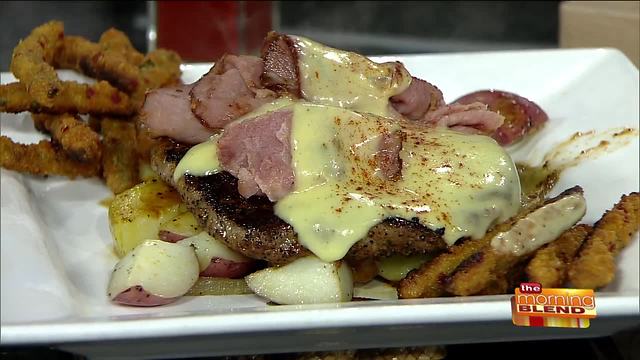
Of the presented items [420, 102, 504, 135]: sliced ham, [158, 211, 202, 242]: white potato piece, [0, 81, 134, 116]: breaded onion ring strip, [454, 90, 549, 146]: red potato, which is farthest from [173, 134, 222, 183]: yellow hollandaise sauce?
[454, 90, 549, 146]: red potato

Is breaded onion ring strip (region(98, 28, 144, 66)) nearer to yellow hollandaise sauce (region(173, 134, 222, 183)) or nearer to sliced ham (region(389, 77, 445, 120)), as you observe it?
yellow hollandaise sauce (region(173, 134, 222, 183))

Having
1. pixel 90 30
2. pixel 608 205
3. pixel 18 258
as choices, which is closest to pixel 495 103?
pixel 608 205

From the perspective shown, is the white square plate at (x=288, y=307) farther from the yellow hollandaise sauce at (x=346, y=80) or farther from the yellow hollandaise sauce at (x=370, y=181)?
the yellow hollandaise sauce at (x=346, y=80)

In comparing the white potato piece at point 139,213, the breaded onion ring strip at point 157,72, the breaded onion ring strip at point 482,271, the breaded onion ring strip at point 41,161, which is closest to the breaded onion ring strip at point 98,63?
the breaded onion ring strip at point 157,72

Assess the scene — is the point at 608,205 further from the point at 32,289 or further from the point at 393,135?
the point at 32,289

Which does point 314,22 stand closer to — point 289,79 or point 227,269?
point 289,79

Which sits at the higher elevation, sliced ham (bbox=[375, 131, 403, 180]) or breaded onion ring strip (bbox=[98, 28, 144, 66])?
breaded onion ring strip (bbox=[98, 28, 144, 66])
